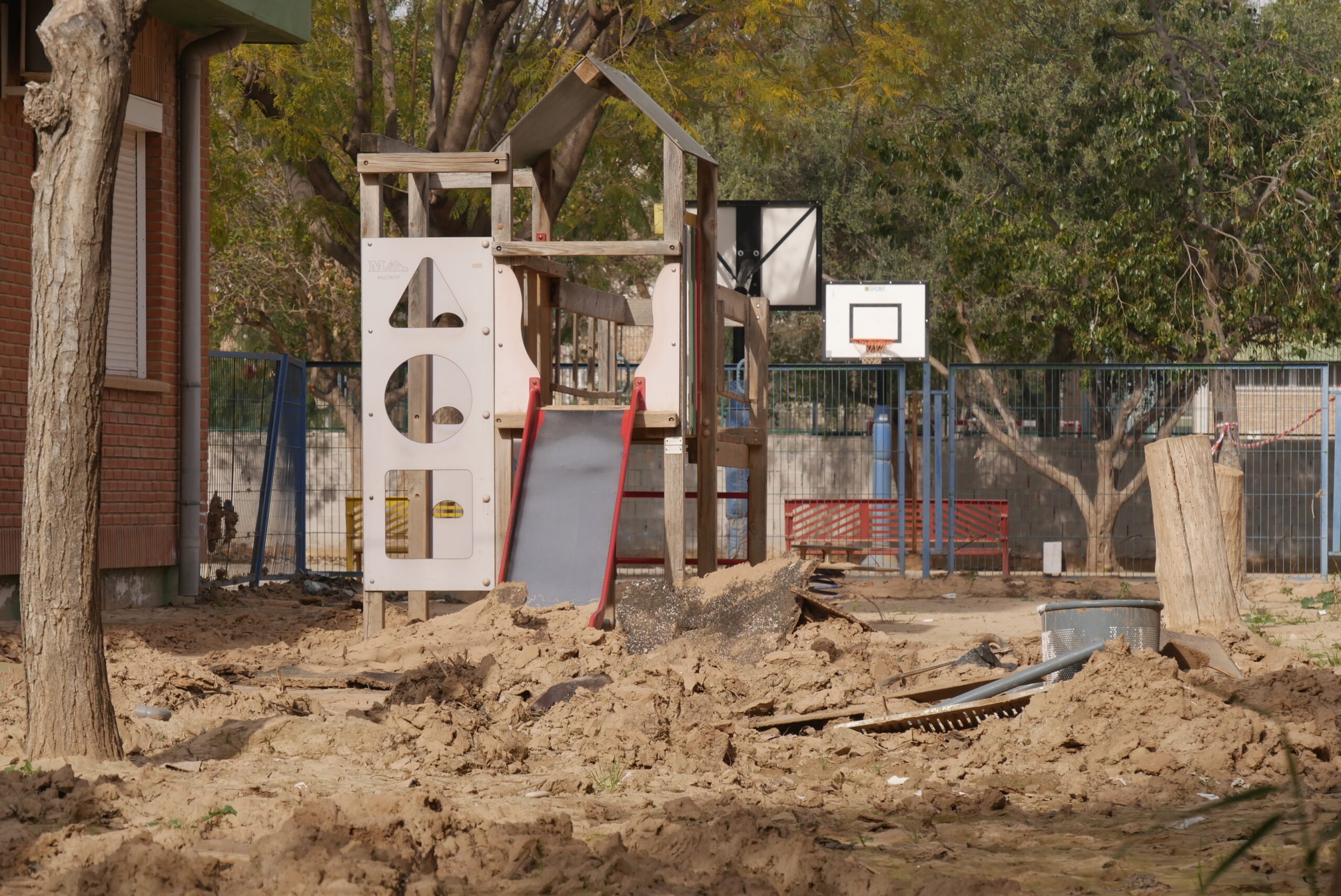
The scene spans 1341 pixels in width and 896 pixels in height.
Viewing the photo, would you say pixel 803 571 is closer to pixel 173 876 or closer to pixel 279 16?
pixel 173 876

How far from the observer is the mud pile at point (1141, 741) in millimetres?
5523

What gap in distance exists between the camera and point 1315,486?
16891mm

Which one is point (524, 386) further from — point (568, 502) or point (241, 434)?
point (241, 434)

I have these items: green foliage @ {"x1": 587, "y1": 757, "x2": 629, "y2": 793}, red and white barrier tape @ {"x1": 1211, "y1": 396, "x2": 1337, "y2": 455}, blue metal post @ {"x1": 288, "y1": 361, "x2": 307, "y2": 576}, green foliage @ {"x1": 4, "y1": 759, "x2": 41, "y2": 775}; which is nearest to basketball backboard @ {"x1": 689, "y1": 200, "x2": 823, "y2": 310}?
red and white barrier tape @ {"x1": 1211, "y1": 396, "x2": 1337, "y2": 455}

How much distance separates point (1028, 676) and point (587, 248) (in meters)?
4.24

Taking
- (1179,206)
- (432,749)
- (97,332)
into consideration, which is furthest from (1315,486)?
(97,332)

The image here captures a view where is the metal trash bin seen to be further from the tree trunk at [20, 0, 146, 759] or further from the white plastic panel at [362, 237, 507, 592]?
the tree trunk at [20, 0, 146, 759]

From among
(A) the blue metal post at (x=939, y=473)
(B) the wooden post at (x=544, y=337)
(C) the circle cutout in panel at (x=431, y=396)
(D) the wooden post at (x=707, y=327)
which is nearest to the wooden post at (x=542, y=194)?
(B) the wooden post at (x=544, y=337)

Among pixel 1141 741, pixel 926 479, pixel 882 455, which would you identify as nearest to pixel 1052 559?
pixel 926 479

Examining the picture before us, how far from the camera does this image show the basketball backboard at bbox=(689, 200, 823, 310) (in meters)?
Answer: 20.5

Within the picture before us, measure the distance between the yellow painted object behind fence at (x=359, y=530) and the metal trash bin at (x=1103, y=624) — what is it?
8441 millimetres

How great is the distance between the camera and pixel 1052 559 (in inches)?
650

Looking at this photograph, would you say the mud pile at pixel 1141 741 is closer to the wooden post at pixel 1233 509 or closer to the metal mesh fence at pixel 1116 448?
the wooden post at pixel 1233 509

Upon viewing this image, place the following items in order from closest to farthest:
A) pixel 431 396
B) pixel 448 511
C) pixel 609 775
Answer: pixel 609 775, pixel 431 396, pixel 448 511
